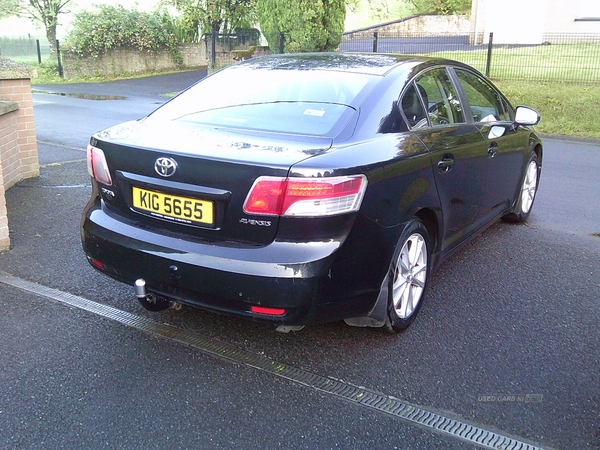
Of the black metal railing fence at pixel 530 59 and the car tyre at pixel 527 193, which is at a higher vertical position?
the black metal railing fence at pixel 530 59

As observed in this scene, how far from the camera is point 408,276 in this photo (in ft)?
11.6

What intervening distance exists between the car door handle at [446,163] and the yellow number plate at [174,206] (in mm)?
1504

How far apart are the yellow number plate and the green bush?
23831 millimetres

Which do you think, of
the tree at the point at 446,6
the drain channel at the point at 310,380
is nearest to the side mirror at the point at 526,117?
the drain channel at the point at 310,380

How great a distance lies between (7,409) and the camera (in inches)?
→ 109

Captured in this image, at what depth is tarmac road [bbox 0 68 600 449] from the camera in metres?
2.67

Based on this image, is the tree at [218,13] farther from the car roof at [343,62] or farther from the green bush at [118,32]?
the car roof at [343,62]

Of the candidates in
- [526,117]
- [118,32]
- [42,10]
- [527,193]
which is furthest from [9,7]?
[526,117]

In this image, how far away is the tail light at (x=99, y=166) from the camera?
3287 mm

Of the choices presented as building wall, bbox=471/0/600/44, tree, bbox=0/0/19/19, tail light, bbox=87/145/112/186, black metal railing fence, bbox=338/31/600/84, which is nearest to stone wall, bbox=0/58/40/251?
tail light, bbox=87/145/112/186

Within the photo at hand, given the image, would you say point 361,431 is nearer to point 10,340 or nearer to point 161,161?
point 161,161

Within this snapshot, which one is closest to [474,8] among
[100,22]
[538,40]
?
[538,40]

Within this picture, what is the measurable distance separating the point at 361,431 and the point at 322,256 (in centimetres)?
78

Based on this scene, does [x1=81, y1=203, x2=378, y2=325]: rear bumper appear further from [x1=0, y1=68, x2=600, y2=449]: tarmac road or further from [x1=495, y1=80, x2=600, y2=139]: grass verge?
[x1=495, y1=80, x2=600, y2=139]: grass verge
